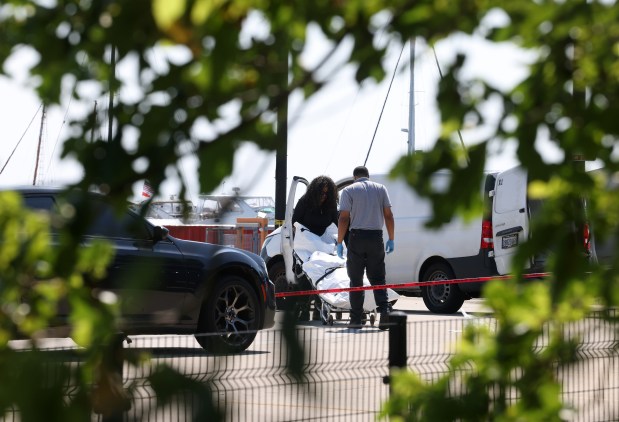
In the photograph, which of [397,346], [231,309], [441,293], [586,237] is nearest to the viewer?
[586,237]

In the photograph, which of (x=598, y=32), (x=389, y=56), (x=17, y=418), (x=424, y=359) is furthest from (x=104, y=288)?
(x=424, y=359)

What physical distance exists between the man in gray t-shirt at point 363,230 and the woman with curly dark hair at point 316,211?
98cm

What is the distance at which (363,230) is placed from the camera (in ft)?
39.7

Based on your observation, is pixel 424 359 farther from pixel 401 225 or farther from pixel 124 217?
pixel 401 225

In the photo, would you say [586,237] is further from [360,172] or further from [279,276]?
[279,276]

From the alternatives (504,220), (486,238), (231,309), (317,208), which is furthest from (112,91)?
(486,238)

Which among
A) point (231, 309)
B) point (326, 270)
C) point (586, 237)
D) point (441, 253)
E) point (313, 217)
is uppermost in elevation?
point (313, 217)

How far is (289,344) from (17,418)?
32 cm

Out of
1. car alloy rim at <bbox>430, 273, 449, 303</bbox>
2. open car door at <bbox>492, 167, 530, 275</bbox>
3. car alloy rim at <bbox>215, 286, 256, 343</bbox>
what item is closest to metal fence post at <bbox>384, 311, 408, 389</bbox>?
car alloy rim at <bbox>215, 286, 256, 343</bbox>

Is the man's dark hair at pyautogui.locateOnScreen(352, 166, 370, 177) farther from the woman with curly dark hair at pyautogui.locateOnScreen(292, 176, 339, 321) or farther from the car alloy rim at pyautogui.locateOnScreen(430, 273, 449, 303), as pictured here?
the car alloy rim at pyautogui.locateOnScreen(430, 273, 449, 303)

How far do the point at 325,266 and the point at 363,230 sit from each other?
114 cm

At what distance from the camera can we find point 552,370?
184 cm

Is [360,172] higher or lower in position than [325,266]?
higher

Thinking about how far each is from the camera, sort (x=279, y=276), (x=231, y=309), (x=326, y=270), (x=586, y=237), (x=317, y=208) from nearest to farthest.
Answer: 1. (x=586, y=237)
2. (x=231, y=309)
3. (x=326, y=270)
4. (x=317, y=208)
5. (x=279, y=276)
